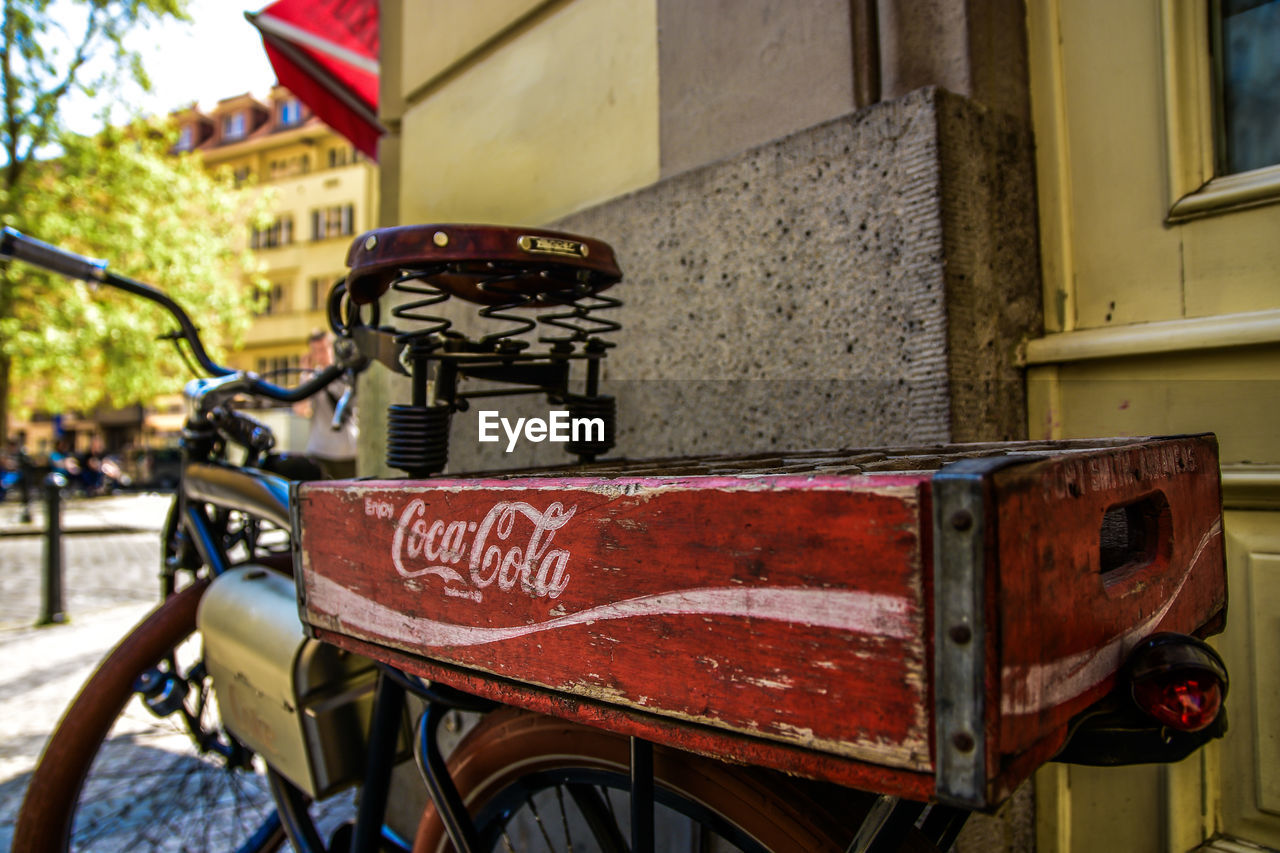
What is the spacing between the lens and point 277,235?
3025cm

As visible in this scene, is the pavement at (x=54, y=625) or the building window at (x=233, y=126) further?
the building window at (x=233, y=126)

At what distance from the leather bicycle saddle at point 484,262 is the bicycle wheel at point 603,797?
0.71 m

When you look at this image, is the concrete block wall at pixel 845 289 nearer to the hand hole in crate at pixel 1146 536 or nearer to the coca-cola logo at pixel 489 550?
the hand hole in crate at pixel 1146 536

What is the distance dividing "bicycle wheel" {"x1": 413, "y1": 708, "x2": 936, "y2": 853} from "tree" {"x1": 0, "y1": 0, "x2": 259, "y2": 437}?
53.0 feet

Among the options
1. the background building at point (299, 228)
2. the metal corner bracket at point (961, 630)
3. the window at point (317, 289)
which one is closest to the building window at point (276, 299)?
the background building at point (299, 228)

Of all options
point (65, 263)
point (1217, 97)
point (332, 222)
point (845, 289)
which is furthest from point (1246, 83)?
point (332, 222)

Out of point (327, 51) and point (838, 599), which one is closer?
point (838, 599)

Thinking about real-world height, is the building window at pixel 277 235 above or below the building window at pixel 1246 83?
above

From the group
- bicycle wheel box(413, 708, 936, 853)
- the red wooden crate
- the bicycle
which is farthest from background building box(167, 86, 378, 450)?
the red wooden crate

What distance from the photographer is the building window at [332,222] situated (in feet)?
95.1

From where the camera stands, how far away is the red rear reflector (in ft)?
2.25

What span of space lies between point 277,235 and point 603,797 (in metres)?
33.5


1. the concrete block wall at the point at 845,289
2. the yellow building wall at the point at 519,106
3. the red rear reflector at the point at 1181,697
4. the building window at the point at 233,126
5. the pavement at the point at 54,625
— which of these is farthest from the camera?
the building window at the point at 233,126

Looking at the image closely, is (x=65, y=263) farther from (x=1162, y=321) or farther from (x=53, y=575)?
(x=53, y=575)
